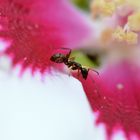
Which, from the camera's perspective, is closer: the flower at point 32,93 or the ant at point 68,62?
the flower at point 32,93

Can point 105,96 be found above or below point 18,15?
below

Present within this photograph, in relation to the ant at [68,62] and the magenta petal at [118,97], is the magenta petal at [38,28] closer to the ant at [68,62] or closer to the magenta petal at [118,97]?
the ant at [68,62]

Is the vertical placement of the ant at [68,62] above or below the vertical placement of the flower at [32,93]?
above

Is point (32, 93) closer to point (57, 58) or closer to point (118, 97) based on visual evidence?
point (57, 58)

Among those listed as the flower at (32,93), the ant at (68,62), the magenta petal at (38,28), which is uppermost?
the magenta petal at (38,28)

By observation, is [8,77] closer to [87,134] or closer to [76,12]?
[87,134]

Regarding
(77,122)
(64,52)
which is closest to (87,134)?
(77,122)

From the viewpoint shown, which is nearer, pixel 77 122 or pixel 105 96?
pixel 77 122

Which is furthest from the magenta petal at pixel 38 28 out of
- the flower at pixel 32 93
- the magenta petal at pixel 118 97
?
the magenta petal at pixel 118 97
